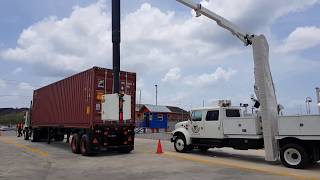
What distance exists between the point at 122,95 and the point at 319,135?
890 cm

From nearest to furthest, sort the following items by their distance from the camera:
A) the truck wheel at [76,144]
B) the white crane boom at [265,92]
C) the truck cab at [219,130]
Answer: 1. the white crane boom at [265,92]
2. the truck cab at [219,130]
3. the truck wheel at [76,144]

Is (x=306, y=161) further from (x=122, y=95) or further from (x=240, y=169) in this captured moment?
(x=122, y=95)

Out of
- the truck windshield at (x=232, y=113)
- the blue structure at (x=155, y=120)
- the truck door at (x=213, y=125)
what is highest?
the blue structure at (x=155, y=120)

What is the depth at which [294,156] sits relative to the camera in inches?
522

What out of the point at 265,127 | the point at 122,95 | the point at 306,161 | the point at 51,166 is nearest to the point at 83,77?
the point at 122,95

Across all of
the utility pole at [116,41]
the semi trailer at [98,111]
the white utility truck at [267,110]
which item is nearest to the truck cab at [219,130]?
the white utility truck at [267,110]

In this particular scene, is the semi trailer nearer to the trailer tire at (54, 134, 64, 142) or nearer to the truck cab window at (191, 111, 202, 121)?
the truck cab window at (191, 111, 202, 121)

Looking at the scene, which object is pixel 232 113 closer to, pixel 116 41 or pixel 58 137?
pixel 116 41

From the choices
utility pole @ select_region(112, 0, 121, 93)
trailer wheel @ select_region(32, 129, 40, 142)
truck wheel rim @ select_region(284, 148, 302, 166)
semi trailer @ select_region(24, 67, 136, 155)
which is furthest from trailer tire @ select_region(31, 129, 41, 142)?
truck wheel rim @ select_region(284, 148, 302, 166)

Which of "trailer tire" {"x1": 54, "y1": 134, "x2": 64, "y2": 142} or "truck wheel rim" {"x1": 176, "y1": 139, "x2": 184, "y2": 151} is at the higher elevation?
"trailer tire" {"x1": 54, "y1": 134, "x2": 64, "y2": 142}

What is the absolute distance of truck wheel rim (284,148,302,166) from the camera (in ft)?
42.9

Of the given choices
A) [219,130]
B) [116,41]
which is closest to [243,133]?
[219,130]

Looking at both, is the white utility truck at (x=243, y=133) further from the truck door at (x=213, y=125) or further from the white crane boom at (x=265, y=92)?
the white crane boom at (x=265, y=92)

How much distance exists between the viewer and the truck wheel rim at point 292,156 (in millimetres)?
13078
